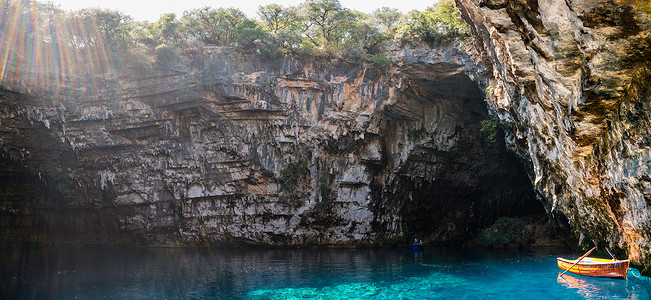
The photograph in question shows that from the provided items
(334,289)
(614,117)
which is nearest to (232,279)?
(334,289)

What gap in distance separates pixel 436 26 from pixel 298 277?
15.1 meters

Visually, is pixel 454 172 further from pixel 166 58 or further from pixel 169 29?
pixel 169 29

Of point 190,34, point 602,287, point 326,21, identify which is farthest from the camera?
point 326,21

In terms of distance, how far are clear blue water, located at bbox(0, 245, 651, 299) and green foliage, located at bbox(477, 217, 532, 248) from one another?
2.73 m

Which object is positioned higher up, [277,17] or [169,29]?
[277,17]

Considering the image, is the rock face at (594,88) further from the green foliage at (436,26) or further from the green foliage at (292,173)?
the green foliage at (292,173)

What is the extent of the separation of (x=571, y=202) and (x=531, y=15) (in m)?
11.1

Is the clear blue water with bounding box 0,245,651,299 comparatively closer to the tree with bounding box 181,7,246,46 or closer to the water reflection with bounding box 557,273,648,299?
the water reflection with bounding box 557,273,648,299

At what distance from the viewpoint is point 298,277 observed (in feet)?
60.3

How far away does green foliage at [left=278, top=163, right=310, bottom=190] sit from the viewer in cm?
2856

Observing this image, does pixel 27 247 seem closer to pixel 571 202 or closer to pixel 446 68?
pixel 446 68

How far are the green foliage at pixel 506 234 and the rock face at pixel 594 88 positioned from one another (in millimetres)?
17884

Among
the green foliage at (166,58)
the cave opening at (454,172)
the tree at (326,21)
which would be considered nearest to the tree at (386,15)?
the tree at (326,21)

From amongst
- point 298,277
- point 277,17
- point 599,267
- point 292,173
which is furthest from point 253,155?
point 599,267
